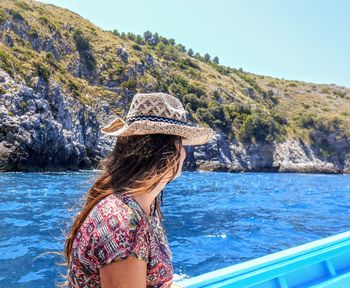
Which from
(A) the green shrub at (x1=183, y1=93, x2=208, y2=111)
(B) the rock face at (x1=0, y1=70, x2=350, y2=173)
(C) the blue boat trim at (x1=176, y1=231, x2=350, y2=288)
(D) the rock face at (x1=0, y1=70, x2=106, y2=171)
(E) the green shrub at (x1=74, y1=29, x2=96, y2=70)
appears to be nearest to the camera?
(C) the blue boat trim at (x1=176, y1=231, x2=350, y2=288)

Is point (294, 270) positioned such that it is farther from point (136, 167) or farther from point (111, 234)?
point (111, 234)

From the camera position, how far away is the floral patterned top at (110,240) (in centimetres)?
119

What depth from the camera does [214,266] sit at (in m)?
6.12

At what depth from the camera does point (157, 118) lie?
5.05ft

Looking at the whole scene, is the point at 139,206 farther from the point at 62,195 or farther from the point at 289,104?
the point at 289,104

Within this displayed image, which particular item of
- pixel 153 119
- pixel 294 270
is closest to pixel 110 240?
pixel 153 119

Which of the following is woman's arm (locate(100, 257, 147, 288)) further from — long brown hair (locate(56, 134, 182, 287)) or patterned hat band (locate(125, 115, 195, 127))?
patterned hat band (locate(125, 115, 195, 127))

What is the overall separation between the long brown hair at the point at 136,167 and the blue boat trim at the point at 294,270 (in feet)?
3.79

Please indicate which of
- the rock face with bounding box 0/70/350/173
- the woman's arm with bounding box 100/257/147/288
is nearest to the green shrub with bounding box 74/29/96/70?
the rock face with bounding box 0/70/350/173

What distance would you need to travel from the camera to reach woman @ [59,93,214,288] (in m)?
1.20

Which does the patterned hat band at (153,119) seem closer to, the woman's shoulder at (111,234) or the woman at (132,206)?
the woman at (132,206)

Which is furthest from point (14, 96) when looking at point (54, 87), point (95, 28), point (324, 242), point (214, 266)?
point (95, 28)

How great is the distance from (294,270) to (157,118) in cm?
226

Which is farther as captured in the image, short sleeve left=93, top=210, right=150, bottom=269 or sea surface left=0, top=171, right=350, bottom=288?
sea surface left=0, top=171, right=350, bottom=288
